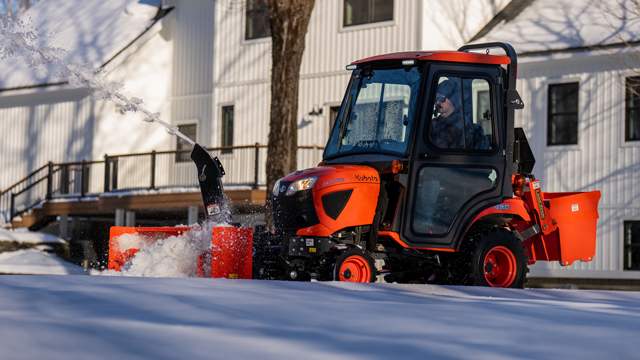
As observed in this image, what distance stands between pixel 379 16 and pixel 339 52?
5.03 ft

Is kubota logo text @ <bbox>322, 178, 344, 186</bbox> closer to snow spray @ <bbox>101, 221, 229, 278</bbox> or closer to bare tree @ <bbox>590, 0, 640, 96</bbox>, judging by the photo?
snow spray @ <bbox>101, 221, 229, 278</bbox>

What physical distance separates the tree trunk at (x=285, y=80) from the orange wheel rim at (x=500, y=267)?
6572 mm

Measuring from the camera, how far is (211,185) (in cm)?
1043

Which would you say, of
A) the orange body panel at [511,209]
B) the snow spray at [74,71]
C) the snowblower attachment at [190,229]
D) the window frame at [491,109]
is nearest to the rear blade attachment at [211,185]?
the snowblower attachment at [190,229]

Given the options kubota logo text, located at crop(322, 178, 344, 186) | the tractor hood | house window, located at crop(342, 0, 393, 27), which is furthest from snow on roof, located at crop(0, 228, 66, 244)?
kubota logo text, located at crop(322, 178, 344, 186)

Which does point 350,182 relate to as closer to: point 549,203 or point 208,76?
point 549,203

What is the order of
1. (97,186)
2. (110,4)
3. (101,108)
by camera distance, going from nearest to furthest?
1. (97,186)
2. (101,108)
3. (110,4)

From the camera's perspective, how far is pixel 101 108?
27.4 metres

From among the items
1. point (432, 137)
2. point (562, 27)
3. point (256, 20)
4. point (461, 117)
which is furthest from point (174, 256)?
point (256, 20)

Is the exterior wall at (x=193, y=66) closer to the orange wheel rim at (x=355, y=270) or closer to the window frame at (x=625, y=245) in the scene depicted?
the window frame at (x=625, y=245)

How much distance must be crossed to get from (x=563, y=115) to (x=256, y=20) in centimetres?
971

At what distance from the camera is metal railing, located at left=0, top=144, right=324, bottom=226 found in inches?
898

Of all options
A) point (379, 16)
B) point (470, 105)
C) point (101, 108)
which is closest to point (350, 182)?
point (470, 105)

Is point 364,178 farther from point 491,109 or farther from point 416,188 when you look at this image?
point 491,109
